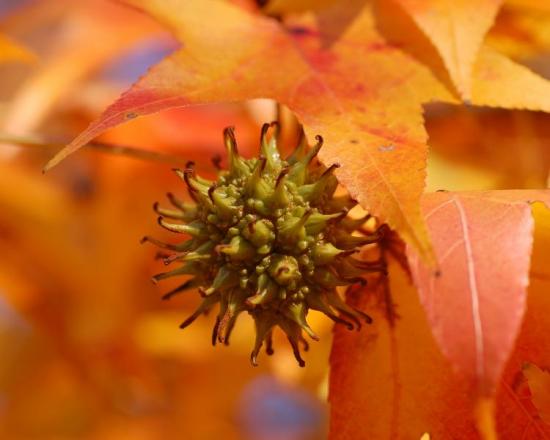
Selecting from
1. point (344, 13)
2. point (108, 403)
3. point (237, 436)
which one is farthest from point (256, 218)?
point (237, 436)

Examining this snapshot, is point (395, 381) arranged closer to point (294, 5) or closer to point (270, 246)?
point (270, 246)

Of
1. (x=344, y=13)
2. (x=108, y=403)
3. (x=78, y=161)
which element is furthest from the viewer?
(x=78, y=161)

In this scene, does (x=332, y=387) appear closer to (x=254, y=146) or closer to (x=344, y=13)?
(x=344, y=13)

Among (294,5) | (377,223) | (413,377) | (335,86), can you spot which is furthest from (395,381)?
(294,5)

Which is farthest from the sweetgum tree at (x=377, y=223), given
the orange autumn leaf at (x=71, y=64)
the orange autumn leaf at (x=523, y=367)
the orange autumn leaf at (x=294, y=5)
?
the orange autumn leaf at (x=71, y=64)

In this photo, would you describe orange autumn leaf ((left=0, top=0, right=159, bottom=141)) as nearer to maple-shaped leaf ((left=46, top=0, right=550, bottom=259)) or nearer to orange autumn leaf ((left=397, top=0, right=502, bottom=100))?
maple-shaped leaf ((left=46, top=0, right=550, bottom=259))

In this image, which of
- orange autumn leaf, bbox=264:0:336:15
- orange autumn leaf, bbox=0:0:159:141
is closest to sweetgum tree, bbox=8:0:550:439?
orange autumn leaf, bbox=264:0:336:15
